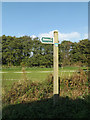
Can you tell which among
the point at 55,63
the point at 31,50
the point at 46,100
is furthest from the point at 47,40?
the point at 31,50

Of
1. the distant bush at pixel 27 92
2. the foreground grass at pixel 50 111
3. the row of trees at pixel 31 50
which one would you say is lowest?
the foreground grass at pixel 50 111

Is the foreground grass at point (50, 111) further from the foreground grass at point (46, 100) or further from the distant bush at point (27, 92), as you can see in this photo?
the distant bush at point (27, 92)

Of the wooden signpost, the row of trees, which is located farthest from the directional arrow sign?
the row of trees

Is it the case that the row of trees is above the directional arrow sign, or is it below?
above

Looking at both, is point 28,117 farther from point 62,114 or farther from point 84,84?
point 84,84

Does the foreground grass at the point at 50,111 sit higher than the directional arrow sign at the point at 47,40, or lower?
lower

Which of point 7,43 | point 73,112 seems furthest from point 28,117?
point 7,43

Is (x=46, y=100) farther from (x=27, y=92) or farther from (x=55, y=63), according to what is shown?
→ (x=55, y=63)

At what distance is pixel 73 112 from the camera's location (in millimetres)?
2820

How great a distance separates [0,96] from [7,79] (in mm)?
618

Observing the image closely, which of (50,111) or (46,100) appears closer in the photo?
(50,111)

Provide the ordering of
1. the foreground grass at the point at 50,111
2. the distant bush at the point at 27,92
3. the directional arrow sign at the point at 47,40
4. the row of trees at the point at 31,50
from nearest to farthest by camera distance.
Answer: the foreground grass at the point at 50,111
the directional arrow sign at the point at 47,40
the distant bush at the point at 27,92
the row of trees at the point at 31,50

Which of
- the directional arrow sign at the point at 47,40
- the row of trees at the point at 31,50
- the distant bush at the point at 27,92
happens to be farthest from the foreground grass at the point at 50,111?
the row of trees at the point at 31,50

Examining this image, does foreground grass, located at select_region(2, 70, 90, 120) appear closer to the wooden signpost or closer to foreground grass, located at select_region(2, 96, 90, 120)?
foreground grass, located at select_region(2, 96, 90, 120)
